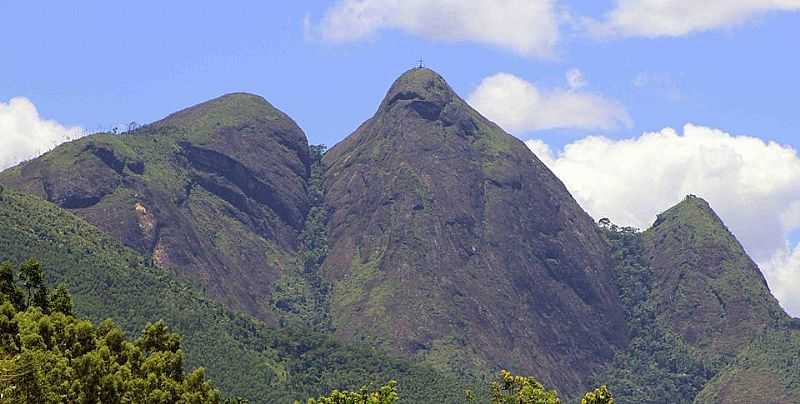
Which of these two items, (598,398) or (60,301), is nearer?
(598,398)

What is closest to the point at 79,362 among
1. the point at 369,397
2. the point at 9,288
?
the point at 369,397

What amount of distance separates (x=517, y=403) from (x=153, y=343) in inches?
1270

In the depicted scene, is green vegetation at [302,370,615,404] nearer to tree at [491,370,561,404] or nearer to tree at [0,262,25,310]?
tree at [491,370,561,404]

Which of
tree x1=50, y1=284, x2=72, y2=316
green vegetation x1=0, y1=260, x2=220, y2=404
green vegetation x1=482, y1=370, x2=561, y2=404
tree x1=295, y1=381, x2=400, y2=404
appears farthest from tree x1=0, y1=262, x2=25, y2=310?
green vegetation x1=482, y1=370, x2=561, y2=404

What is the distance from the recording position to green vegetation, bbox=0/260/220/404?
78562mm

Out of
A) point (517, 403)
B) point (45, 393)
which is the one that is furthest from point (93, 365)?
point (517, 403)

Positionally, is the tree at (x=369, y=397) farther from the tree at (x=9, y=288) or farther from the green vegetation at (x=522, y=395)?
the tree at (x=9, y=288)

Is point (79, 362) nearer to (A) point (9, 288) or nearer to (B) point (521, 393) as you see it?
(A) point (9, 288)

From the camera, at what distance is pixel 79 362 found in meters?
84.2

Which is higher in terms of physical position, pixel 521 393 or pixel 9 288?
pixel 9 288

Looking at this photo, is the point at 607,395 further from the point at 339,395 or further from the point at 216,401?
the point at 216,401

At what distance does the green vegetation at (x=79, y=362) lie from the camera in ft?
258

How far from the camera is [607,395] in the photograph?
74.4 metres

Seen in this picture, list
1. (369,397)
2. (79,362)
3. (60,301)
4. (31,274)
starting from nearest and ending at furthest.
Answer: (79,362) → (369,397) → (31,274) → (60,301)
